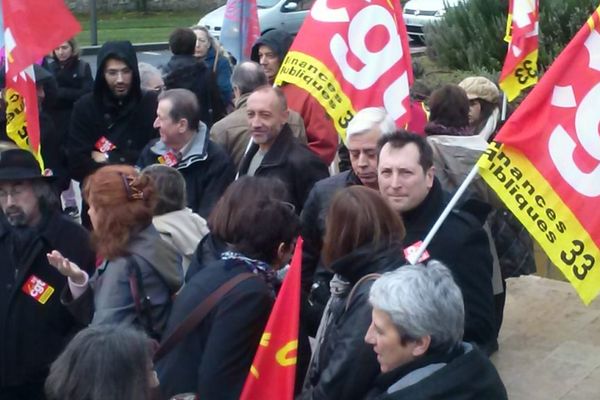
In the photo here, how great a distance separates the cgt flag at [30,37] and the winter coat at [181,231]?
→ 1.36 m

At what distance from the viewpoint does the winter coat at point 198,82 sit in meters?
9.24

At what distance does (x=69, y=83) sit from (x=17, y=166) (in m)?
4.36

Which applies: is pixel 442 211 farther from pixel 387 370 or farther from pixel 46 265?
pixel 46 265

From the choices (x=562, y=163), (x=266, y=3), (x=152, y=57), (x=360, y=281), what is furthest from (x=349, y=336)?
(x=266, y=3)

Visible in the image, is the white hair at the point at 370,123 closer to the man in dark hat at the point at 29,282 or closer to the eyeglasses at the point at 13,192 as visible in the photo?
the man in dark hat at the point at 29,282

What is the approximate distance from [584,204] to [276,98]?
2337 millimetres

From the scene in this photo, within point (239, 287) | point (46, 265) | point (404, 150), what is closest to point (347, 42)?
point (404, 150)

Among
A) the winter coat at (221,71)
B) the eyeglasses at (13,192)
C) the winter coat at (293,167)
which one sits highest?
the eyeglasses at (13,192)

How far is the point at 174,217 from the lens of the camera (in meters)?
4.94

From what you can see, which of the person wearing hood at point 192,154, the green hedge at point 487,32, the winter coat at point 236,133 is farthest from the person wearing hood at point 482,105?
the green hedge at point 487,32

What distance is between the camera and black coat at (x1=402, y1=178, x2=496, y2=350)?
4324 mm

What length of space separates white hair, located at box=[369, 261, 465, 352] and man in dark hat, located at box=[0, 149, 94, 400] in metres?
1.97

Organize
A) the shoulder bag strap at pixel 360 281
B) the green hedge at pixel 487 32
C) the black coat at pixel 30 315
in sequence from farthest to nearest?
1. the green hedge at pixel 487 32
2. the black coat at pixel 30 315
3. the shoulder bag strap at pixel 360 281

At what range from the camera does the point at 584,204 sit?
421 centimetres
